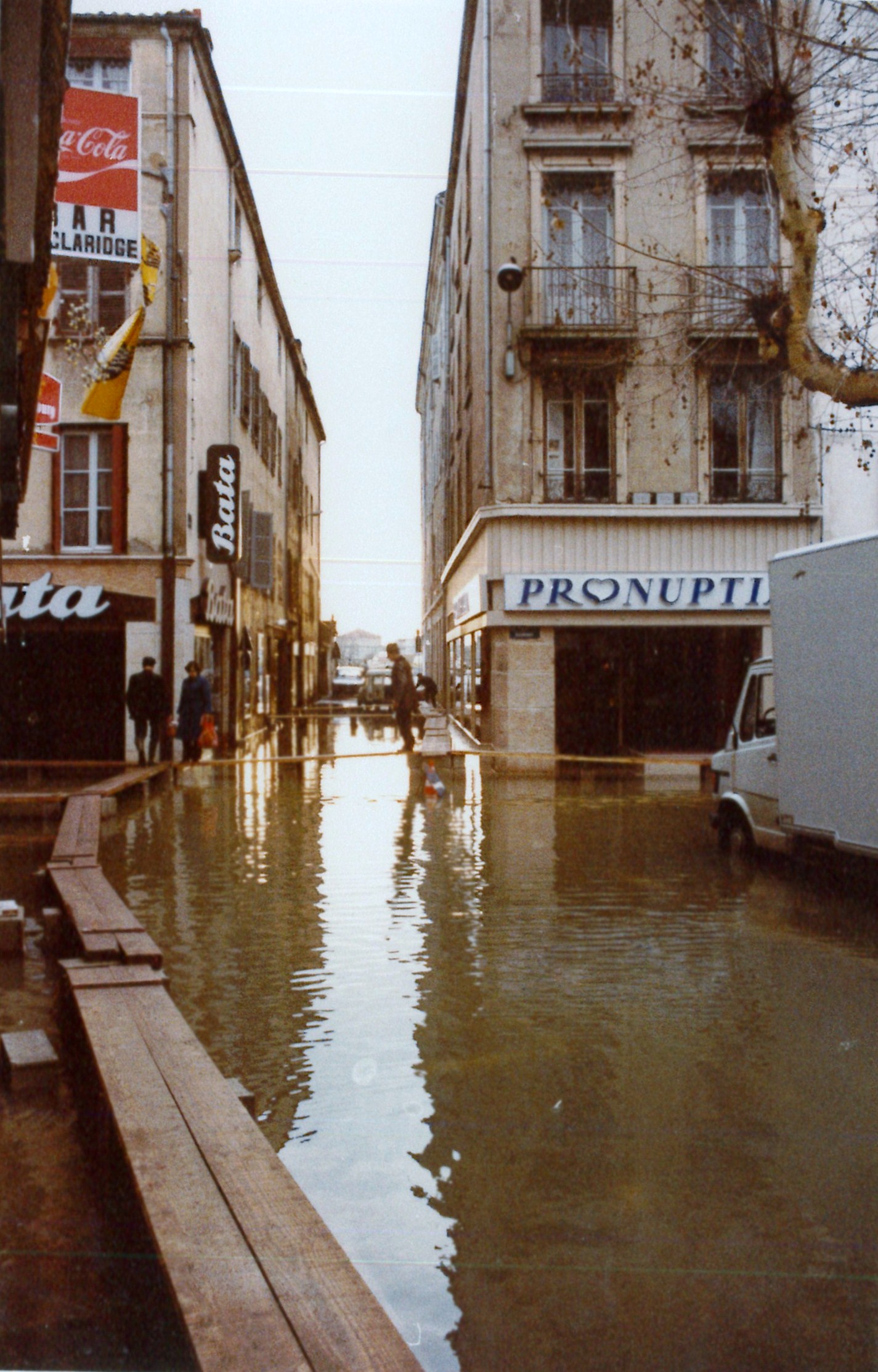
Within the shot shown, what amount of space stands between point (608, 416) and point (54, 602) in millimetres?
10214

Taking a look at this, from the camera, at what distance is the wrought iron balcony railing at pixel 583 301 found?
24.1 m

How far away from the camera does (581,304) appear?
80.4 ft

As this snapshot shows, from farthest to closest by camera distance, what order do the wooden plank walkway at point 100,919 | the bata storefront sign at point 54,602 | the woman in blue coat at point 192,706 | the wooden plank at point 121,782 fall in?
the woman in blue coat at point 192,706, the bata storefront sign at point 54,602, the wooden plank at point 121,782, the wooden plank walkway at point 100,919

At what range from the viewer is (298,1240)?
3309 millimetres

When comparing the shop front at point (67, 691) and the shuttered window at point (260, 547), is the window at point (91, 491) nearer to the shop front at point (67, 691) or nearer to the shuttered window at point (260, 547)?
the shop front at point (67, 691)

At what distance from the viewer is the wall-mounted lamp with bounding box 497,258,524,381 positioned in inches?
955

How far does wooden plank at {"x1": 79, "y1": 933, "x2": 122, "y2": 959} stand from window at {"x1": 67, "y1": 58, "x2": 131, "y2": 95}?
847 inches

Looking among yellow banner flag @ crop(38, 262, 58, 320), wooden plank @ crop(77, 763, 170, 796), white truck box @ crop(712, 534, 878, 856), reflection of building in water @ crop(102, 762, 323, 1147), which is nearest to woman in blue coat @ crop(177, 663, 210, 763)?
wooden plank @ crop(77, 763, 170, 796)

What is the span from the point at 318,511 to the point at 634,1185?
62.2 m

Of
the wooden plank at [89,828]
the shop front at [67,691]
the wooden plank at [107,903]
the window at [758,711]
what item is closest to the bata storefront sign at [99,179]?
the wooden plank at [89,828]

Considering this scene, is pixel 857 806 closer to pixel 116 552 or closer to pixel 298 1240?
pixel 298 1240

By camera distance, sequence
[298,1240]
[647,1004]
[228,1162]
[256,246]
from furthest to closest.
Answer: [256,246] → [647,1004] → [228,1162] → [298,1240]

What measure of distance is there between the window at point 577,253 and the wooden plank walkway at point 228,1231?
21022 millimetres

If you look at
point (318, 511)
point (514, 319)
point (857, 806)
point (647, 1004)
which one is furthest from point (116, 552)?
point (318, 511)
